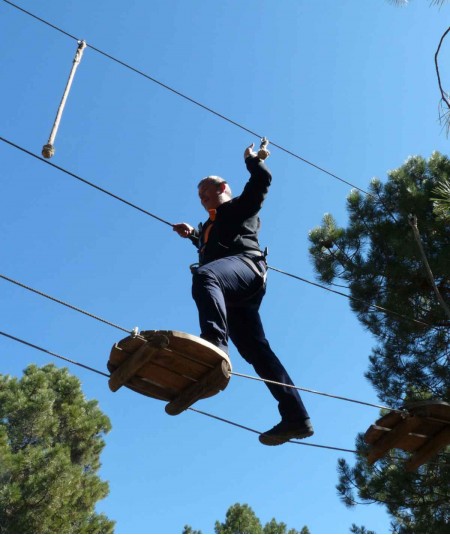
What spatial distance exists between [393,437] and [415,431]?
0.16m

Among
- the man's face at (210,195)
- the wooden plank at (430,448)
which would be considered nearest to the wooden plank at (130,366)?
the man's face at (210,195)

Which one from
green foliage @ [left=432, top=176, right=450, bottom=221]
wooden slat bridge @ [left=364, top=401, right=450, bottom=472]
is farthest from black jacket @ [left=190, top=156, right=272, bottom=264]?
wooden slat bridge @ [left=364, top=401, right=450, bottom=472]

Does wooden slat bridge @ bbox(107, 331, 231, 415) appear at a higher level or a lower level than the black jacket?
lower

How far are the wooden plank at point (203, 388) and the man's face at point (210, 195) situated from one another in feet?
3.72

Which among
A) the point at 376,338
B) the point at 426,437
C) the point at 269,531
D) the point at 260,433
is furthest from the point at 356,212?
the point at 269,531

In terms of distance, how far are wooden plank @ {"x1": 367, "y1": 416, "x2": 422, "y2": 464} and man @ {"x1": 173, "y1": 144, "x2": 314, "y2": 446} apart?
80 centimetres

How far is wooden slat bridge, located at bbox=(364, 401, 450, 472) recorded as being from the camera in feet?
13.7

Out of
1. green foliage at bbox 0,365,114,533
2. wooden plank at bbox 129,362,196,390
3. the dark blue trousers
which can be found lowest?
wooden plank at bbox 129,362,196,390

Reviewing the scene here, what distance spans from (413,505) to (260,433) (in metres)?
3.70

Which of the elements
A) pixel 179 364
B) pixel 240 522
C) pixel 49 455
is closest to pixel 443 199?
pixel 179 364

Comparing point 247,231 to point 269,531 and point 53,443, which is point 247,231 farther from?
point 269,531

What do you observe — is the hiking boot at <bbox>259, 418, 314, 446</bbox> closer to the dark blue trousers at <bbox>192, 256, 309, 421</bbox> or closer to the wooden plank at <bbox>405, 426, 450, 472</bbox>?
the dark blue trousers at <bbox>192, 256, 309, 421</bbox>

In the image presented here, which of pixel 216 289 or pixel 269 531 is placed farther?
pixel 269 531

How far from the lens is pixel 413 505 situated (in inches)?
267
